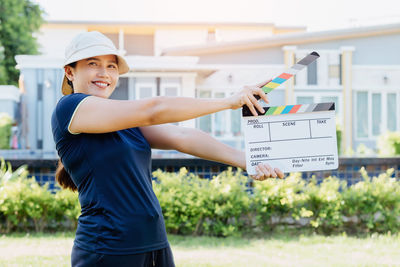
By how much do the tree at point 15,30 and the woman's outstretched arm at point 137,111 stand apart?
87.2ft

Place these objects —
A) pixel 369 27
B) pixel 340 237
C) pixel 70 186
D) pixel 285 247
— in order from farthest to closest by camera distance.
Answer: pixel 369 27 → pixel 340 237 → pixel 285 247 → pixel 70 186

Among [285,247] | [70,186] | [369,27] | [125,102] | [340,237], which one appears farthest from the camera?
[369,27]

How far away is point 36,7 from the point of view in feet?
91.5

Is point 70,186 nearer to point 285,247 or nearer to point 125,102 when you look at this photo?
point 125,102

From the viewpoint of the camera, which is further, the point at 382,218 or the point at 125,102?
the point at 382,218

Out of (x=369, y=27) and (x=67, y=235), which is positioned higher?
(x=369, y=27)

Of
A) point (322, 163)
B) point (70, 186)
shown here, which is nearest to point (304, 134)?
point (322, 163)

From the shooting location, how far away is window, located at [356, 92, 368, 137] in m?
22.6

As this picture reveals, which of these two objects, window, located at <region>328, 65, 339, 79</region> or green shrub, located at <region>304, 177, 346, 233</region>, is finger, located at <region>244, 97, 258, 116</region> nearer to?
green shrub, located at <region>304, 177, 346, 233</region>

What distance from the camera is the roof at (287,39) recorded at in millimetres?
21547

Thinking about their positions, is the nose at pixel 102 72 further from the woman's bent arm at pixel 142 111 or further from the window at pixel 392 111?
the window at pixel 392 111

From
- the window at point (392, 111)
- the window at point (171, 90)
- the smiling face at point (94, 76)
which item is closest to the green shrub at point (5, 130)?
the window at point (171, 90)

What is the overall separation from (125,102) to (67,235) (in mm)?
5396

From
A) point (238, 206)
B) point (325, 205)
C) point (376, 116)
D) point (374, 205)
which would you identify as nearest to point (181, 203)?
point (238, 206)
